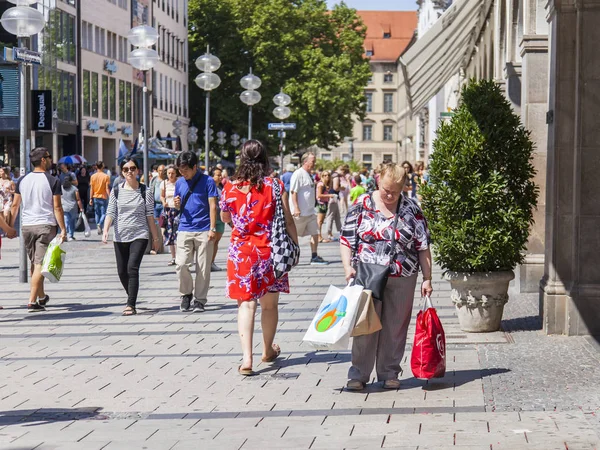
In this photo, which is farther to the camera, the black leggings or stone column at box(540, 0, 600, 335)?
the black leggings

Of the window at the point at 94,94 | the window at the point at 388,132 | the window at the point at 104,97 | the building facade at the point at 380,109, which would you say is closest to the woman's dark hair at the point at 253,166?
the window at the point at 94,94

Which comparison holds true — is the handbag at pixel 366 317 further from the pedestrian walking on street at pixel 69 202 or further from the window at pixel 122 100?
the window at pixel 122 100

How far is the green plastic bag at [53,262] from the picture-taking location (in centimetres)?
1310

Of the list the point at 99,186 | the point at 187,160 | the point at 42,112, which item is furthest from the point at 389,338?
the point at 42,112

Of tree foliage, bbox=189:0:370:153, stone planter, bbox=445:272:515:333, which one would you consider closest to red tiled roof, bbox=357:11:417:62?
tree foliage, bbox=189:0:370:153

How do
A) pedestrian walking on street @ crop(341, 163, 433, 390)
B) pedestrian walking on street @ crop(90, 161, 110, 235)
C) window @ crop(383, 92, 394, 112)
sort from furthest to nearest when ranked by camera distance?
window @ crop(383, 92, 394, 112)
pedestrian walking on street @ crop(90, 161, 110, 235)
pedestrian walking on street @ crop(341, 163, 433, 390)

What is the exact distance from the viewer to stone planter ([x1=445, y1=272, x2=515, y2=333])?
11.3 metres

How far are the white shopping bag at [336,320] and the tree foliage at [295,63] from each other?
185 ft

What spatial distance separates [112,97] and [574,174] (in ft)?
164

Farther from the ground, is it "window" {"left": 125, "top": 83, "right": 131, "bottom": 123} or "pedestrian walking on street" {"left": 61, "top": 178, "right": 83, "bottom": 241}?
"window" {"left": 125, "top": 83, "right": 131, "bottom": 123}

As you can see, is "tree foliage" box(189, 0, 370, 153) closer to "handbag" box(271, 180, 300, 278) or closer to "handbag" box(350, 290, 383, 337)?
"handbag" box(271, 180, 300, 278)

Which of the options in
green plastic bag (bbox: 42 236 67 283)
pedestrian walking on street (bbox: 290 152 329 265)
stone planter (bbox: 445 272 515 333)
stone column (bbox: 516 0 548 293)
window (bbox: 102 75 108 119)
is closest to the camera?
stone planter (bbox: 445 272 515 333)

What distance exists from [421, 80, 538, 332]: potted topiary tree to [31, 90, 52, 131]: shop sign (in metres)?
14.7

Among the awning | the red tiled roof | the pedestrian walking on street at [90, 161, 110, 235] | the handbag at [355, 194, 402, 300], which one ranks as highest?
the red tiled roof
